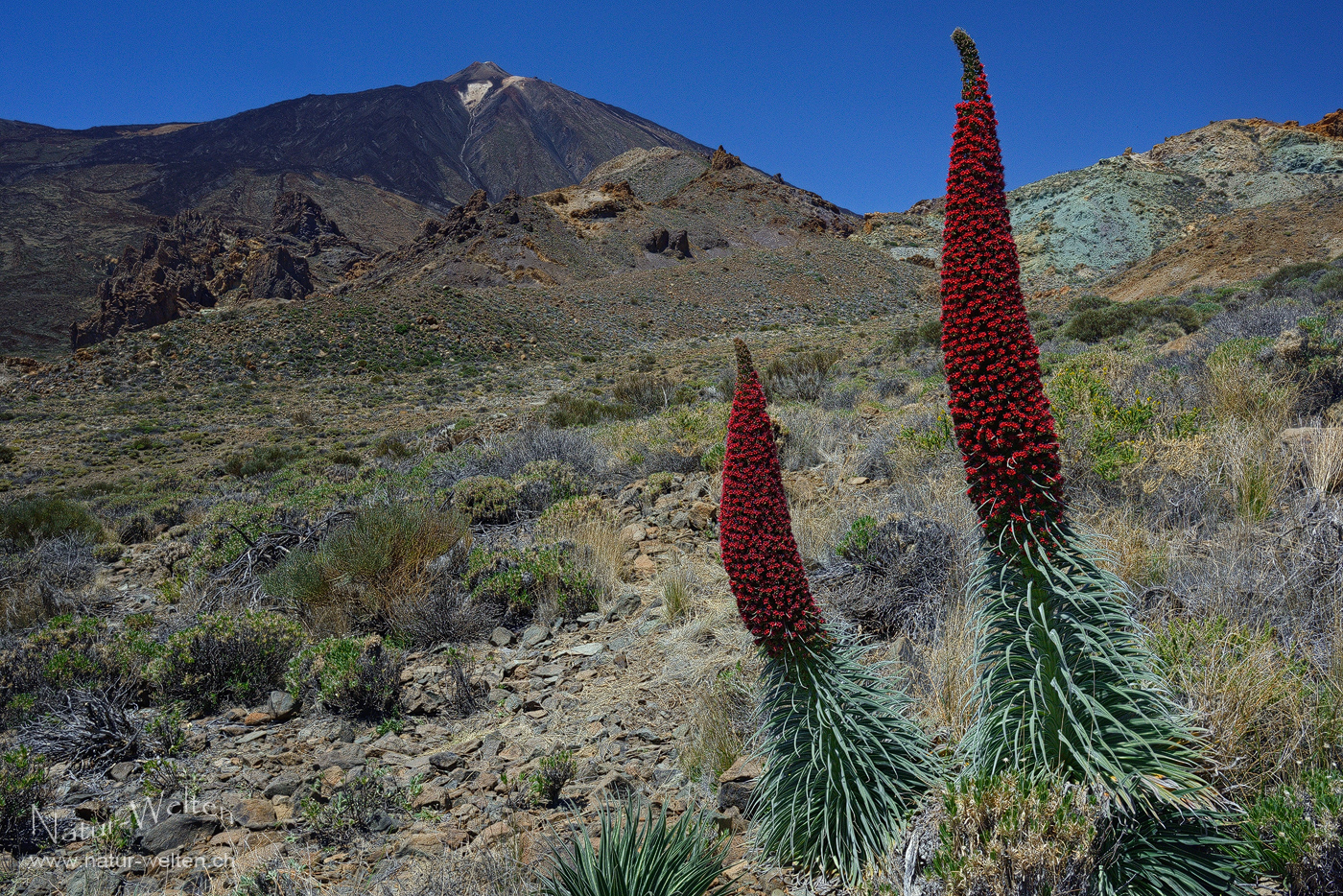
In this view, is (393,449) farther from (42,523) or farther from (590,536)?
(590,536)

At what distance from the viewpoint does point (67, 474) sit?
16.0 m

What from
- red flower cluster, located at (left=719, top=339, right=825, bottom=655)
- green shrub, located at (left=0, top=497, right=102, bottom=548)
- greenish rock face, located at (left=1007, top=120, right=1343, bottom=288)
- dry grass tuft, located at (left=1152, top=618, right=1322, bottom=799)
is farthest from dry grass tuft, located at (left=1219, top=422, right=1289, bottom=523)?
greenish rock face, located at (left=1007, top=120, right=1343, bottom=288)

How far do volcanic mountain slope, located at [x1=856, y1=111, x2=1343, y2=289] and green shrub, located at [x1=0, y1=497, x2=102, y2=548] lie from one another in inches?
1915

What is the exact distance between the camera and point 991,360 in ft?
5.37

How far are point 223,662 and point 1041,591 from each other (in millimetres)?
4542

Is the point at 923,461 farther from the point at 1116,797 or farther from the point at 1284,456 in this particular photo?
the point at 1116,797

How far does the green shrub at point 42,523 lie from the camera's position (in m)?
9.12

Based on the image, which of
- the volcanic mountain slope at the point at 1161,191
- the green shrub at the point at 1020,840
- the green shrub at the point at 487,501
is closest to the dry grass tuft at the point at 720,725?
the green shrub at the point at 1020,840

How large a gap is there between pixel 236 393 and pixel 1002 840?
29648 millimetres

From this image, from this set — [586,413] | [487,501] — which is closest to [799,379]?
[586,413]

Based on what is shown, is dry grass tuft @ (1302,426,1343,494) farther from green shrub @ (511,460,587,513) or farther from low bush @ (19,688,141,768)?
low bush @ (19,688,141,768)

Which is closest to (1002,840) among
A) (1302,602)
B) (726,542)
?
(726,542)

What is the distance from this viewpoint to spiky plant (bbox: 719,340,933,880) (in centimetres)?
200

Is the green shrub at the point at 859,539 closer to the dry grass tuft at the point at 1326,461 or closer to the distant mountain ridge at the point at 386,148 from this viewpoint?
the dry grass tuft at the point at 1326,461
